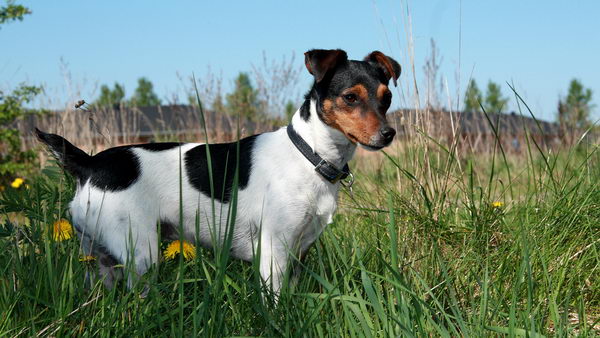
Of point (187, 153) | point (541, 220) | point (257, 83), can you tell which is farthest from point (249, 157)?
point (257, 83)

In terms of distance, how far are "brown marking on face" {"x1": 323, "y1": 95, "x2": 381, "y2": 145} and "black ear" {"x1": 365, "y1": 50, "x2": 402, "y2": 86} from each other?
0.47 m

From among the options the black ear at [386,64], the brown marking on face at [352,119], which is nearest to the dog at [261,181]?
the brown marking on face at [352,119]

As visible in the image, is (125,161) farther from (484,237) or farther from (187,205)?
(484,237)

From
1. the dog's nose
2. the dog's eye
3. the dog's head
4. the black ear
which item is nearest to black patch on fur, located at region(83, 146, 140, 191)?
the dog's head

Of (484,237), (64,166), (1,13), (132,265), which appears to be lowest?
(484,237)

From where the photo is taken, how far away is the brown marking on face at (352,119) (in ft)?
9.57

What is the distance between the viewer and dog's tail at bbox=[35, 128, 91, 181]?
3.20m

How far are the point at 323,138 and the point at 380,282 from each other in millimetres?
804

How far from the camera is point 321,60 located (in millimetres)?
3098

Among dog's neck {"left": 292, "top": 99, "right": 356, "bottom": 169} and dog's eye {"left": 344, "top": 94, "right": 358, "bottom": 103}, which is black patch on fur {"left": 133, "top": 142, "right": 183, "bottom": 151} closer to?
dog's neck {"left": 292, "top": 99, "right": 356, "bottom": 169}

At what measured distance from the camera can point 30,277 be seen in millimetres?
2512

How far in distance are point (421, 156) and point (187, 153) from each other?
4.99ft

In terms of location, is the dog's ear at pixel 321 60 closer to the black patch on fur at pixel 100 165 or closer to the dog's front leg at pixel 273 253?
the dog's front leg at pixel 273 253

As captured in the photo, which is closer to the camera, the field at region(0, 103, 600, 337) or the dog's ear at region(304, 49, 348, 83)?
the field at region(0, 103, 600, 337)
